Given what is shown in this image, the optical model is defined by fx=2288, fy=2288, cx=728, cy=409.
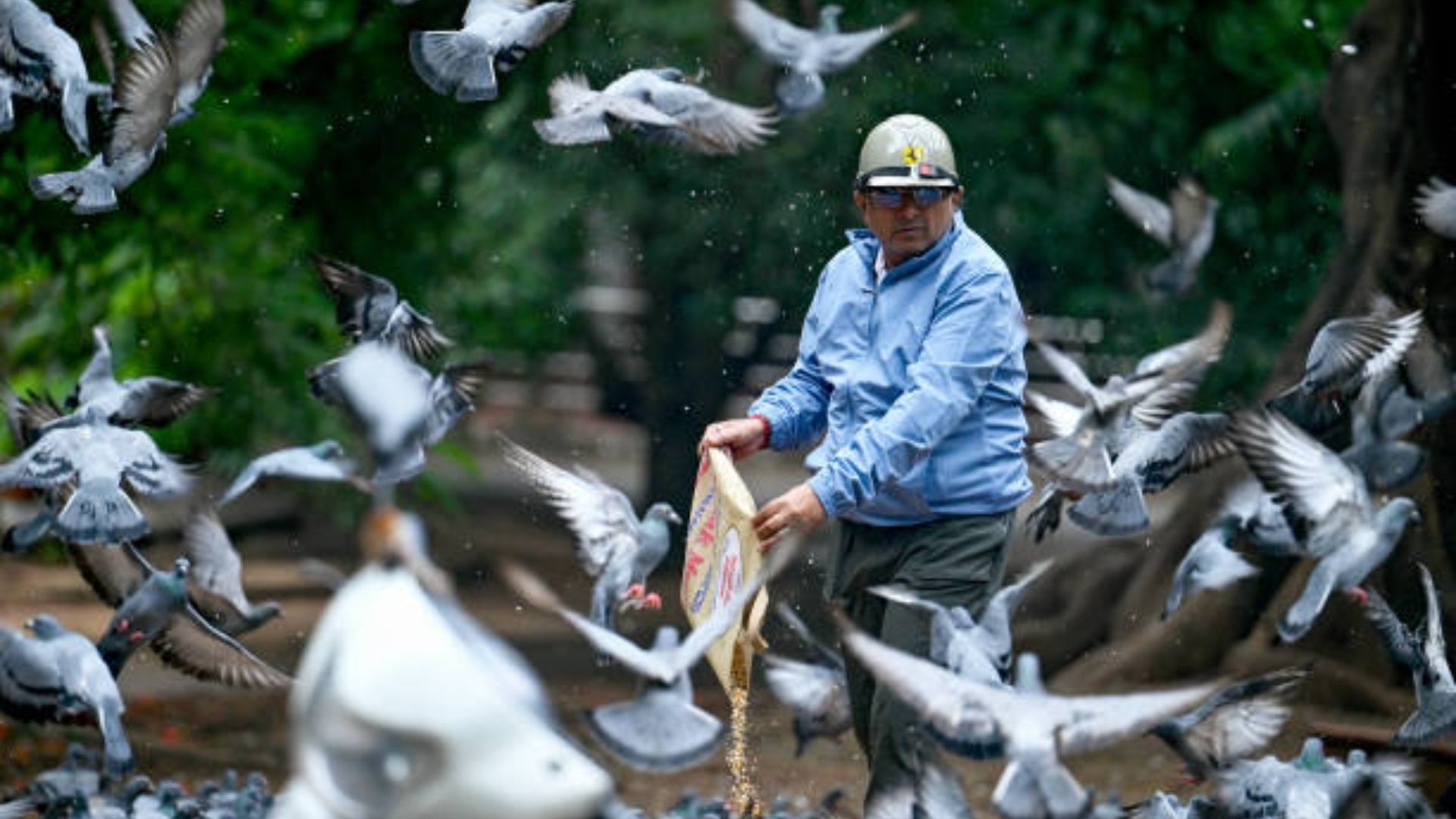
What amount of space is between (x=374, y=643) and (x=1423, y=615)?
5464 millimetres

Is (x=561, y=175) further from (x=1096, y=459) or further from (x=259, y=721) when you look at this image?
(x=1096, y=459)

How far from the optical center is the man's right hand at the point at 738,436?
482 centimetres

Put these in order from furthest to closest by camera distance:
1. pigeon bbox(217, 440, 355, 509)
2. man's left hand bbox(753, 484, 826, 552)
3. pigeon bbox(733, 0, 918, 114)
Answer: pigeon bbox(733, 0, 918, 114)
pigeon bbox(217, 440, 355, 509)
man's left hand bbox(753, 484, 826, 552)

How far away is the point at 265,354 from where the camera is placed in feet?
28.1

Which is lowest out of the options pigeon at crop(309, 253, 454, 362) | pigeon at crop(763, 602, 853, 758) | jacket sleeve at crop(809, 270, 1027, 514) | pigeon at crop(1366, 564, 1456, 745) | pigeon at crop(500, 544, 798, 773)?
pigeon at crop(1366, 564, 1456, 745)

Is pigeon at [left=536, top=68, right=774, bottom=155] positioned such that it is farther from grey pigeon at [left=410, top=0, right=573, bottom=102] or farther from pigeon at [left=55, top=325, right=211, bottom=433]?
pigeon at [left=55, top=325, right=211, bottom=433]

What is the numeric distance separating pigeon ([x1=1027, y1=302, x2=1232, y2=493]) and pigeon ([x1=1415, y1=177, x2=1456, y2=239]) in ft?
4.56

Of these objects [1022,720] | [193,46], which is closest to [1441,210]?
[1022,720]

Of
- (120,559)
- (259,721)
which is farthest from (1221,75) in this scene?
(120,559)

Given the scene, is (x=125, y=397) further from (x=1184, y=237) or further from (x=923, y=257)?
(x=1184, y=237)

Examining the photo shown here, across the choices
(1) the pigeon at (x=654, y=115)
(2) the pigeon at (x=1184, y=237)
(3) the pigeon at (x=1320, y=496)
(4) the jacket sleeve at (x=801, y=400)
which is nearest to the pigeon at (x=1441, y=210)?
(2) the pigeon at (x=1184, y=237)

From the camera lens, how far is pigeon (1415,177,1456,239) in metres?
6.80

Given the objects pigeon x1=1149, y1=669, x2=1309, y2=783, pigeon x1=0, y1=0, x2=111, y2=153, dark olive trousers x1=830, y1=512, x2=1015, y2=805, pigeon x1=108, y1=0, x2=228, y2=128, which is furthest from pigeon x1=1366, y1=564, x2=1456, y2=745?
pigeon x1=0, y1=0, x2=111, y2=153

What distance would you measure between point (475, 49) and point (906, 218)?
6.23 feet
